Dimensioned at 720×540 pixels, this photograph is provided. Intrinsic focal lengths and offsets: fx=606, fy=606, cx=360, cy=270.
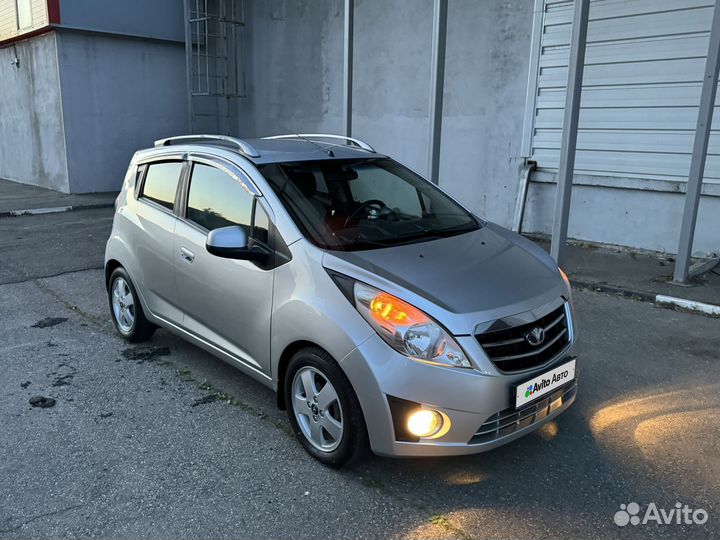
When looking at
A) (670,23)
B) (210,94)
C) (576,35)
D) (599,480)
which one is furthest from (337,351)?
(210,94)

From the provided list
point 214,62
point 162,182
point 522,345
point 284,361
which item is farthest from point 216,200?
point 214,62

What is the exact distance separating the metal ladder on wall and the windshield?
10.6 meters

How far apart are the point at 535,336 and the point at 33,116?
600 inches

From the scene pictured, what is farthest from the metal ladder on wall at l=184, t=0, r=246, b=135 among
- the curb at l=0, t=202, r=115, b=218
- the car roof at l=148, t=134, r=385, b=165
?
the car roof at l=148, t=134, r=385, b=165

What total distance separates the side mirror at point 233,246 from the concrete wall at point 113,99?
465 inches

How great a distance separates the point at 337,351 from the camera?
9.62 ft

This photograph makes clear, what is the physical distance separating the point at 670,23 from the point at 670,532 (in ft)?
22.7

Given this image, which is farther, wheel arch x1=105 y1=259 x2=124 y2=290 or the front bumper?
wheel arch x1=105 y1=259 x2=124 y2=290

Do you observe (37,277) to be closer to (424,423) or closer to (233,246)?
(233,246)

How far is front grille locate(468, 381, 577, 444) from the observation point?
286cm

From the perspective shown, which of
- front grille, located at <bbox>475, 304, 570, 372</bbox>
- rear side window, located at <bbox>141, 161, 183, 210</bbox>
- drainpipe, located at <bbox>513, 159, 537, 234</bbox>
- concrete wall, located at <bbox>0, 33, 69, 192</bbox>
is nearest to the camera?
front grille, located at <bbox>475, 304, 570, 372</bbox>

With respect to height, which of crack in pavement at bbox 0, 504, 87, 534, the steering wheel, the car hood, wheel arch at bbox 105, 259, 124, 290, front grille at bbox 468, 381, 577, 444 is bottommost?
crack in pavement at bbox 0, 504, 87, 534

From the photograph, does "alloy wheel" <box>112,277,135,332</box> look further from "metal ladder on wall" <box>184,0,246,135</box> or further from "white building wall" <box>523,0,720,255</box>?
"metal ladder on wall" <box>184,0,246,135</box>

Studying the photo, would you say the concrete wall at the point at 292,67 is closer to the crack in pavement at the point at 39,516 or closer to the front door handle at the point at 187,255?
the front door handle at the point at 187,255
